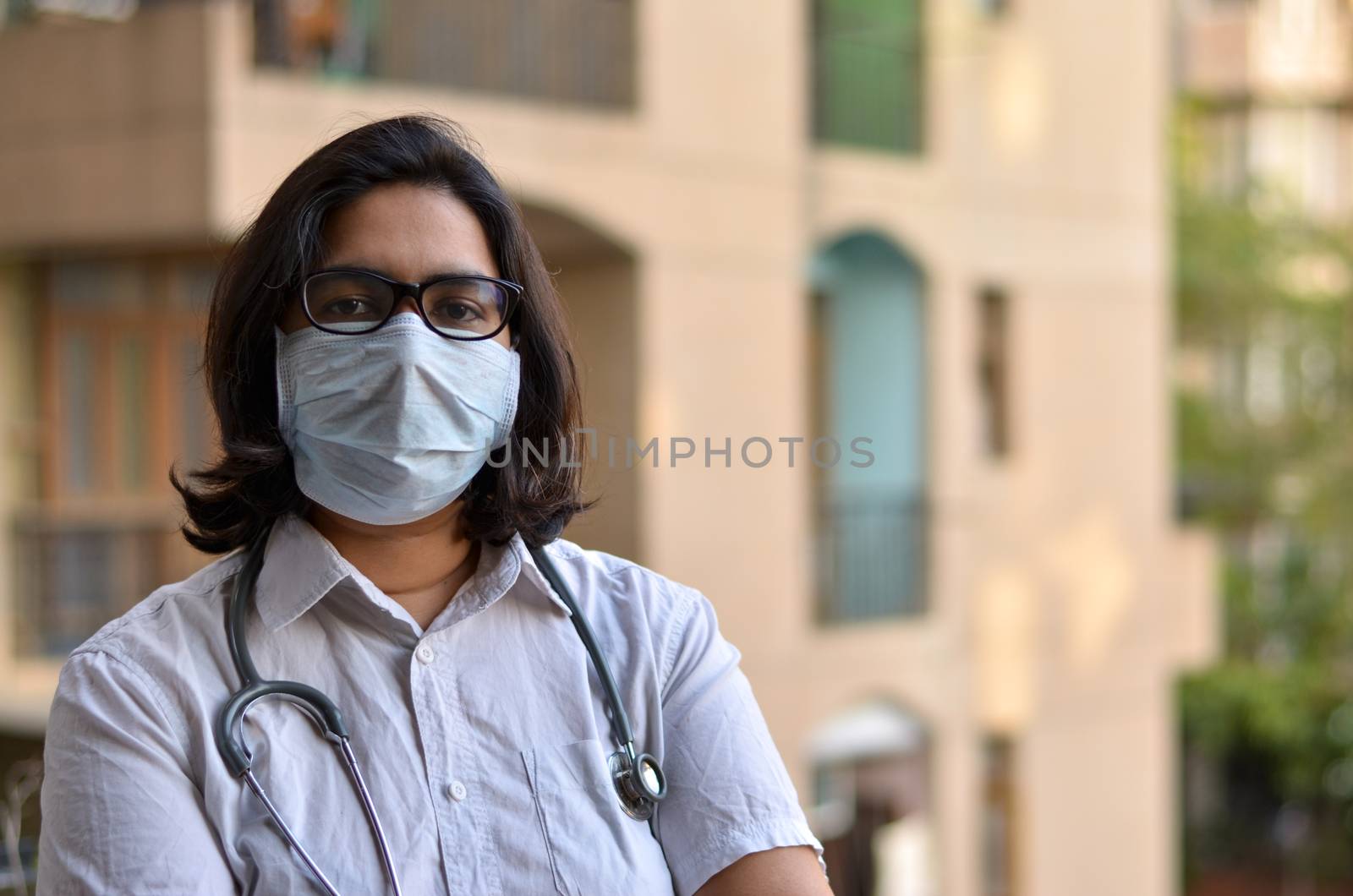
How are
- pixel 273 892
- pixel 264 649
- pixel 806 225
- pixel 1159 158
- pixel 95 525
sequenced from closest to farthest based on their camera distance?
pixel 273 892, pixel 264 649, pixel 95 525, pixel 806 225, pixel 1159 158

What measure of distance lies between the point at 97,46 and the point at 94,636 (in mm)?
6808

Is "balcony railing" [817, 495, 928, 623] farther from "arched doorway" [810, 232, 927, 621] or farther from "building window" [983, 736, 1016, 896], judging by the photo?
"building window" [983, 736, 1016, 896]

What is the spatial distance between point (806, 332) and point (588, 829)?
9.24 m

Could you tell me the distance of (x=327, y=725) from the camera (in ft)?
5.45

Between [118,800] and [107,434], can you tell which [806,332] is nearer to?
[107,434]

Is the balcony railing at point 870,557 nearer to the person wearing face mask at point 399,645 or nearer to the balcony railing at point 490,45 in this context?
the balcony railing at point 490,45

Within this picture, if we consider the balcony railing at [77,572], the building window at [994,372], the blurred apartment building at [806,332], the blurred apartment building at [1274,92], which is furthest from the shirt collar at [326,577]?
the blurred apartment building at [1274,92]

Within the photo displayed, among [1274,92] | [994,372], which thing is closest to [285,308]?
[994,372]

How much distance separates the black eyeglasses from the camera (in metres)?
1.78

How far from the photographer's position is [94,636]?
65.4 inches

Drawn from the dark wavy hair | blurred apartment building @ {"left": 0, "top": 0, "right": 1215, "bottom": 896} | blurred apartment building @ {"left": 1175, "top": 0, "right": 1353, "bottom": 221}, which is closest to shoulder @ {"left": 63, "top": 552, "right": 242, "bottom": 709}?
the dark wavy hair

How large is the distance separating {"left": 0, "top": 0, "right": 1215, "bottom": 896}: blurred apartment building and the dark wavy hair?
16.3ft

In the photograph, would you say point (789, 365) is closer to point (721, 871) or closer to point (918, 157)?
point (918, 157)

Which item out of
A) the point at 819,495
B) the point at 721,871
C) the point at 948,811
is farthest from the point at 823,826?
the point at 721,871
